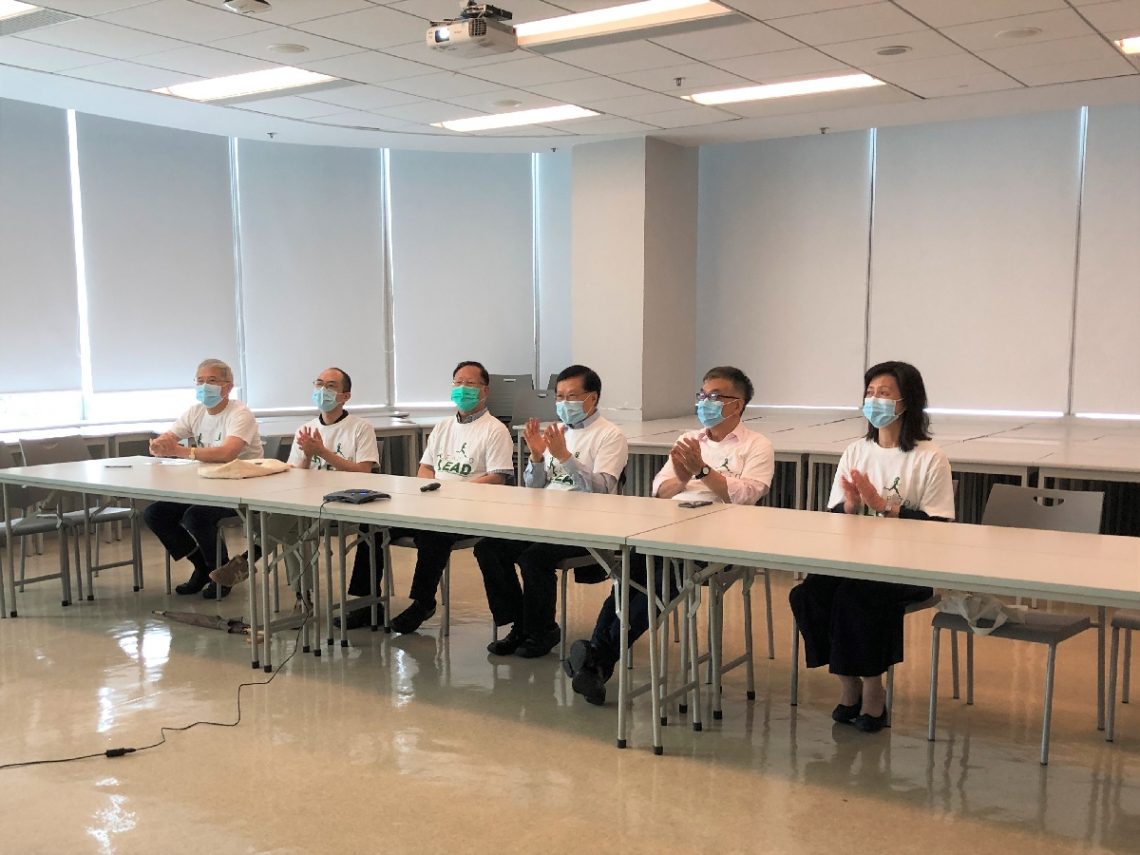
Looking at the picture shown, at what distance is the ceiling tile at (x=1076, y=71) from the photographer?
6.02m

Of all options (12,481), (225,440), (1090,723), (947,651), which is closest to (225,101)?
(225,440)

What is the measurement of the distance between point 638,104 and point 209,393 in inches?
140

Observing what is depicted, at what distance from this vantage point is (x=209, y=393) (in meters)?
5.40

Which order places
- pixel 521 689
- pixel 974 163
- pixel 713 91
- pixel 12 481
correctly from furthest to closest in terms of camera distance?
pixel 974 163, pixel 713 91, pixel 12 481, pixel 521 689

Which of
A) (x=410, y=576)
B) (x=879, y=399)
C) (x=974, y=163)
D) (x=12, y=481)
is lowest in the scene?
(x=410, y=576)

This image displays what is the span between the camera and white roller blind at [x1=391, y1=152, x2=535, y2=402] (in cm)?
935

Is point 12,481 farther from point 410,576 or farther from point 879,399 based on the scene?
point 879,399

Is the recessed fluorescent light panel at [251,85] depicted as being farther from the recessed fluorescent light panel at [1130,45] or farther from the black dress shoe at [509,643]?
the recessed fluorescent light panel at [1130,45]

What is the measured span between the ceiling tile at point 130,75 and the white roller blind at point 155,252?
146 cm

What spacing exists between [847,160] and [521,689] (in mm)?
6269

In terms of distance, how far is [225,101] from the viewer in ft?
22.6

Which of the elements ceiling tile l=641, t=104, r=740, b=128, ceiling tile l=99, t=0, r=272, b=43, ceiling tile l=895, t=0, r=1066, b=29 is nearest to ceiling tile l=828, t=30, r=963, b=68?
ceiling tile l=895, t=0, r=1066, b=29

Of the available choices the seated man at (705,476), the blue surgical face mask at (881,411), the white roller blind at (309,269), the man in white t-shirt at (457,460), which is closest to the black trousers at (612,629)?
the seated man at (705,476)

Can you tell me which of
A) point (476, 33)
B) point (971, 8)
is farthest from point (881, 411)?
point (971, 8)
